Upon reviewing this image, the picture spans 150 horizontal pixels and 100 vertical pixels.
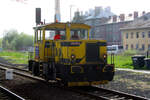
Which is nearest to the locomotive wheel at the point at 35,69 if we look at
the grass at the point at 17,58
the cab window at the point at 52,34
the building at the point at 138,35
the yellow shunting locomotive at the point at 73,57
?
the yellow shunting locomotive at the point at 73,57

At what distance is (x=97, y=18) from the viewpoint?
3285 inches

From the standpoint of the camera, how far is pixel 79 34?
1128 centimetres

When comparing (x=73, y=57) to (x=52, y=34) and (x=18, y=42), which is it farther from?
(x=18, y=42)

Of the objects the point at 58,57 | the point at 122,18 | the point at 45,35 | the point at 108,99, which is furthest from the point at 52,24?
the point at 122,18

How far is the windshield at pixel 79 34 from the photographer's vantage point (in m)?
11.1

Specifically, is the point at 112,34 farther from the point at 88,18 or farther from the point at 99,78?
the point at 99,78

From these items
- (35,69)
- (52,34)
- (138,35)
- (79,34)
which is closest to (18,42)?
(138,35)

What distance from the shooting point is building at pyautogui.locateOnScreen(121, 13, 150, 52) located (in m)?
52.8

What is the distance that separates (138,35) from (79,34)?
151ft

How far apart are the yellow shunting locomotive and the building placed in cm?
4341

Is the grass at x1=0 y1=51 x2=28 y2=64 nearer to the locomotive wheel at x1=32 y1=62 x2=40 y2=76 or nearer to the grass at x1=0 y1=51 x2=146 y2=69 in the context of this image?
the grass at x1=0 y1=51 x2=146 y2=69

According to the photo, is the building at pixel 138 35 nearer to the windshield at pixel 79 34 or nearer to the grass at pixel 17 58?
the grass at pixel 17 58

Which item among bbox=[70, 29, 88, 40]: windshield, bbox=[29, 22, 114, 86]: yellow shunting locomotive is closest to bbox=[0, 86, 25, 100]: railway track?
bbox=[29, 22, 114, 86]: yellow shunting locomotive

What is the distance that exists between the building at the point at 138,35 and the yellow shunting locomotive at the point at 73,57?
43.4 m
